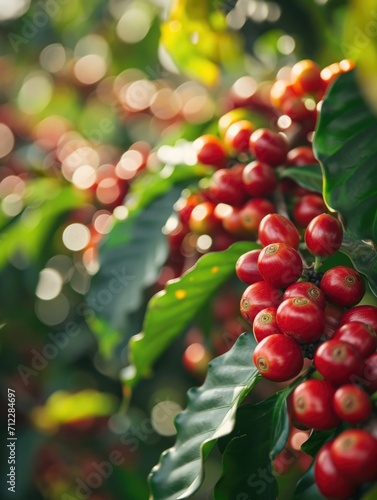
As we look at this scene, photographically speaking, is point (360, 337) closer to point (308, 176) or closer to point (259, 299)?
point (259, 299)

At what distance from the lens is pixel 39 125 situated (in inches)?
121

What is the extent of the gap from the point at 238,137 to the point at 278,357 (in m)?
0.75

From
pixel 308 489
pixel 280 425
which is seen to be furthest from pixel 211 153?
pixel 308 489

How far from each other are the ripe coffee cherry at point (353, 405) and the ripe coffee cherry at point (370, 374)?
4 cm

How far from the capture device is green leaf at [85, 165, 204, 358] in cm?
172

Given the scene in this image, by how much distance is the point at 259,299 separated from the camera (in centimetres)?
109

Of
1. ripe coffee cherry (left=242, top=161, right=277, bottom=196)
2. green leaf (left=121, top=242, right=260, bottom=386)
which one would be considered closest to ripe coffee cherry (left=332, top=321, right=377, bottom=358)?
green leaf (left=121, top=242, right=260, bottom=386)

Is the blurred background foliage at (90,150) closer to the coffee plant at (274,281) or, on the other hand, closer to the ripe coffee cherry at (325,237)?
the coffee plant at (274,281)

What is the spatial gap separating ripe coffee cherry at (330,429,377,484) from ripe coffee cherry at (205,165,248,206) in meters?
0.76

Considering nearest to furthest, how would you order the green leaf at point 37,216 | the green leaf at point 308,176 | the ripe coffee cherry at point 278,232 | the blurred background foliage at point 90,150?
the ripe coffee cherry at point 278,232
the green leaf at point 308,176
the blurred background foliage at point 90,150
the green leaf at point 37,216

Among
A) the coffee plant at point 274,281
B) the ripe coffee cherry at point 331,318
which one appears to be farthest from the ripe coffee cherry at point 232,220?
the ripe coffee cherry at point 331,318

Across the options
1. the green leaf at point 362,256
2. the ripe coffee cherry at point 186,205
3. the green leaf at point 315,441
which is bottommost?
A: the green leaf at point 315,441

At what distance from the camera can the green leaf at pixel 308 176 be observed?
1.36 meters

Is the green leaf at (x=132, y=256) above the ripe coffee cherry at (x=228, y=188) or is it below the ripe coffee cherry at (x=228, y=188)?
below
